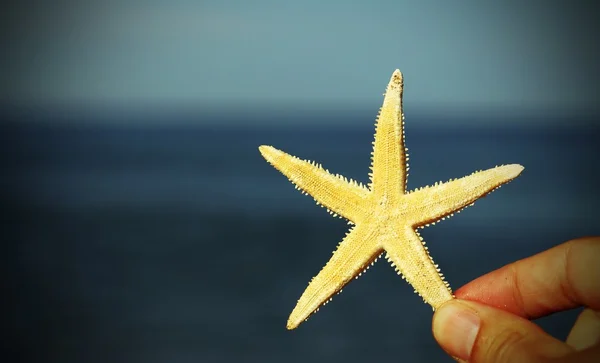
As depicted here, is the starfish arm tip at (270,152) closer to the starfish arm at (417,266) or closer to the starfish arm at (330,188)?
the starfish arm at (330,188)

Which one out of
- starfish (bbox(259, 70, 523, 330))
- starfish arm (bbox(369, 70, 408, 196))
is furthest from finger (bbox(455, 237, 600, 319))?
starfish arm (bbox(369, 70, 408, 196))

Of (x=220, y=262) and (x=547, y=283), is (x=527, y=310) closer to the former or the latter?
(x=547, y=283)

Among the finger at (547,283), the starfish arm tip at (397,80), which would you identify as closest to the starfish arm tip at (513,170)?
the starfish arm tip at (397,80)

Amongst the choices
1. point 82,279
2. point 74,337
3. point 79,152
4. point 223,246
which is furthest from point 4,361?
point 79,152

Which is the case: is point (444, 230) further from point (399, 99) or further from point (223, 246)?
point (399, 99)

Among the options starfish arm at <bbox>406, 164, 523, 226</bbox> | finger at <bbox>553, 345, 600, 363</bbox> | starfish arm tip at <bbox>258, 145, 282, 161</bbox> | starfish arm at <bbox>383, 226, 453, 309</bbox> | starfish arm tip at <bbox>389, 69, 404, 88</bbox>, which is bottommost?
finger at <bbox>553, 345, 600, 363</bbox>

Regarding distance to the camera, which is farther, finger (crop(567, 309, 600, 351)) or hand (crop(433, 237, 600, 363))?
finger (crop(567, 309, 600, 351))

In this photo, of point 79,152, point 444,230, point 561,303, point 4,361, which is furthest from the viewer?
point 79,152

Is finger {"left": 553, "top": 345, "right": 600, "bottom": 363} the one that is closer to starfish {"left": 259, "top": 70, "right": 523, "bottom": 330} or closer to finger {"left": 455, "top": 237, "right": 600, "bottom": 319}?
starfish {"left": 259, "top": 70, "right": 523, "bottom": 330}
